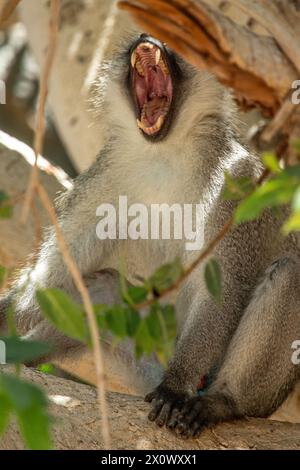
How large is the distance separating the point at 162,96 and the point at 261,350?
1.46m

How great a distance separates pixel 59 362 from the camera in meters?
5.21

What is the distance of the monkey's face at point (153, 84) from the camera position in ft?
16.5

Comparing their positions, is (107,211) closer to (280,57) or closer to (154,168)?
(154,168)

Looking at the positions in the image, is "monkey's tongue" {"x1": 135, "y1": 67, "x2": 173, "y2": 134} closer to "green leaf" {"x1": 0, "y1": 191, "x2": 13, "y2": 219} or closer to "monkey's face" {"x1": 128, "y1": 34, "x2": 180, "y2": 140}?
"monkey's face" {"x1": 128, "y1": 34, "x2": 180, "y2": 140}

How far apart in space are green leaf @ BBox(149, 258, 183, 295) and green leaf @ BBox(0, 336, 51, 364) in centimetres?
61

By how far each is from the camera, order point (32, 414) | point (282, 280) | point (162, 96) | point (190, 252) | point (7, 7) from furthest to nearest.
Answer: point (162, 96), point (190, 252), point (282, 280), point (7, 7), point (32, 414)

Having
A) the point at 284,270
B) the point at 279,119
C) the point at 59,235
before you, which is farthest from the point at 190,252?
the point at 59,235

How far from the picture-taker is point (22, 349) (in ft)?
8.52

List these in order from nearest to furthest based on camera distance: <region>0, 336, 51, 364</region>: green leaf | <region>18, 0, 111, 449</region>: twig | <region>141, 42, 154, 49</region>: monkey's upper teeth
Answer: <region>0, 336, 51, 364</region>: green leaf < <region>18, 0, 111, 449</region>: twig < <region>141, 42, 154, 49</region>: monkey's upper teeth

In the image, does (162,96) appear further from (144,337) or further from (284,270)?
(144,337)

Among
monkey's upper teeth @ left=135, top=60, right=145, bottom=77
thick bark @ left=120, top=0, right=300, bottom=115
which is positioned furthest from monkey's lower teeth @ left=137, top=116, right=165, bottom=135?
thick bark @ left=120, top=0, right=300, bottom=115

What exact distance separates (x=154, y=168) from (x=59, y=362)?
1169 mm

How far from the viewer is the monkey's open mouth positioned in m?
5.04

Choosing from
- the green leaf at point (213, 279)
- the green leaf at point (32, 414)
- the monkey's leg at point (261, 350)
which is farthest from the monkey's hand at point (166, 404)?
the green leaf at point (32, 414)
